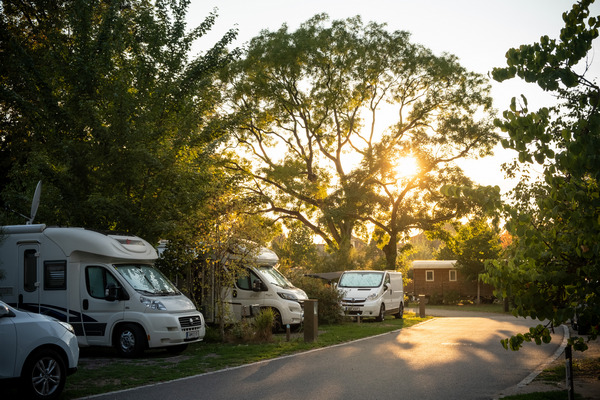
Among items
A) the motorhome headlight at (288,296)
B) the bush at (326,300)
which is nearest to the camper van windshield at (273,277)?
the motorhome headlight at (288,296)

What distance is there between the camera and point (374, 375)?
1139cm

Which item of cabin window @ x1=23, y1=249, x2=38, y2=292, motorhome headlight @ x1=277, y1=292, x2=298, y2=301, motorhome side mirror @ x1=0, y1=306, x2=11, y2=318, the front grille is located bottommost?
the front grille

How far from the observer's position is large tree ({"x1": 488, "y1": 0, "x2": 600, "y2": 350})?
5.85m

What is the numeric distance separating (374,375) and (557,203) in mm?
5917

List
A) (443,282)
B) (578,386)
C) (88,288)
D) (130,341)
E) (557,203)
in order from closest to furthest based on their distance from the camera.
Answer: (557,203) < (578,386) < (130,341) < (88,288) < (443,282)

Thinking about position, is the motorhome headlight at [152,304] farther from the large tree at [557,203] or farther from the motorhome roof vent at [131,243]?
the large tree at [557,203]

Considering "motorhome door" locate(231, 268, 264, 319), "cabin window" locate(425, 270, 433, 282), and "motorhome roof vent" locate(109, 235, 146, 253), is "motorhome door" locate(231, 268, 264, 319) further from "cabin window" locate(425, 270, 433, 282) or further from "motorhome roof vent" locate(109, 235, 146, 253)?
"cabin window" locate(425, 270, 433, 282)

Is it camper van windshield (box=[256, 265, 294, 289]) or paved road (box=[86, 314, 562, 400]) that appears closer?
paved road (box=[86, 314, 562, 400])

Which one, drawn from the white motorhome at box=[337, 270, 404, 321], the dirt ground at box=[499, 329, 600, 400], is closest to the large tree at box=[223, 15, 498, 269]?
the white motorhome at box=[337, 270, 404, 321]

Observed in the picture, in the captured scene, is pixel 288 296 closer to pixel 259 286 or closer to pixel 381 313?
pixel 259 286

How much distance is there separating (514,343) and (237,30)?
14.9 metres

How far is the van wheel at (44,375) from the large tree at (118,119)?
6.83m

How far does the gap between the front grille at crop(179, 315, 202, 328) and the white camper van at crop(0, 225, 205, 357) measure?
0.02 m

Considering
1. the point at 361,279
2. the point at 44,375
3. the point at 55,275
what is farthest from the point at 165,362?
the point at 361,279
